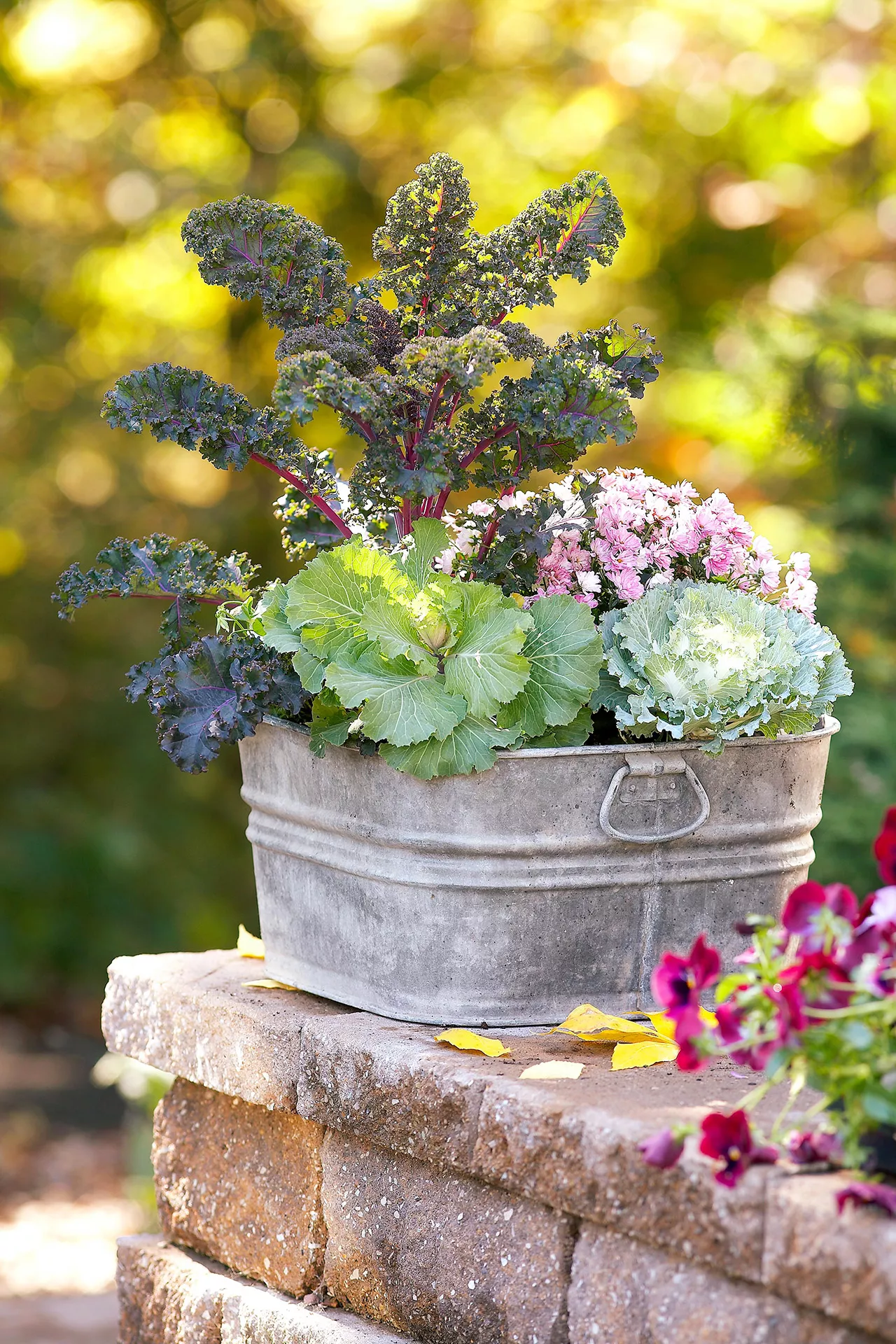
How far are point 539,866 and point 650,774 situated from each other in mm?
164

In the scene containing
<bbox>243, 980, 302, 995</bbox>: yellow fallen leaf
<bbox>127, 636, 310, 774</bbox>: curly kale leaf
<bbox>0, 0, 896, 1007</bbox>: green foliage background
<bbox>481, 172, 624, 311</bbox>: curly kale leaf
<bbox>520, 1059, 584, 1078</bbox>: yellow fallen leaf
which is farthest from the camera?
<bbox>0, 0, 896, 1007</bbox>: green foliage background

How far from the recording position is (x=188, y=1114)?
189 centimetres

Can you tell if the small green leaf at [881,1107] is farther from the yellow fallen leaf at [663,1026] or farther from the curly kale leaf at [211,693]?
the curly kale leaf at [211,693]

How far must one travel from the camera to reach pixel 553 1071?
1.41 m

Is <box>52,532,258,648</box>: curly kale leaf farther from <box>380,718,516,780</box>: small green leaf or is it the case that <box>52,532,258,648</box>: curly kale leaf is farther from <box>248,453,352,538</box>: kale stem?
<box>380,718,516,780</box>: small green leaf

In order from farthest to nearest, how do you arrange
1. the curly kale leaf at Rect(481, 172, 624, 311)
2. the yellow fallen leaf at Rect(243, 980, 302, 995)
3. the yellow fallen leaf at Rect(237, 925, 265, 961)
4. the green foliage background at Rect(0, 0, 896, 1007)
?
the green foliage background at Rect(0, 0, 896, 1007) → the yellow fallen leaf at Rect(237, 925, 265, 961) → the yellow fallen leaf at Rect(243, 980, 302, 995) → the curly kale leaf at Rect(481, 172, 624, 311)

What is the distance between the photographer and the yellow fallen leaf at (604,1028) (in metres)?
1.53

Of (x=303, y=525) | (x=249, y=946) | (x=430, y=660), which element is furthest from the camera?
(x=249, y=946)

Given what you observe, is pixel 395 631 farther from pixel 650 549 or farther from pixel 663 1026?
pixel 663 1026

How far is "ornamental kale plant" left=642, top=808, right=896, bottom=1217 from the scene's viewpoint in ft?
3.50

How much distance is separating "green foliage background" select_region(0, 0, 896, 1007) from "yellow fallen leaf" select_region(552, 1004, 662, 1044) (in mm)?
3920

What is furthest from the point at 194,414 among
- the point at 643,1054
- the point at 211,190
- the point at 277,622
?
the point at 211,190

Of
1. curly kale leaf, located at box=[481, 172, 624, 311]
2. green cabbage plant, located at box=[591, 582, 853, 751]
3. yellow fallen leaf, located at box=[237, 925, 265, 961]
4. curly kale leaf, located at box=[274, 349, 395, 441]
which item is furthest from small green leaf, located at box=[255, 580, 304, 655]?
yellow fallen leaf, located at box=[237, 925, 265, 961]

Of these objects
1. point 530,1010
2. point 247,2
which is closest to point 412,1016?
point 530,1010
